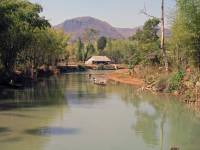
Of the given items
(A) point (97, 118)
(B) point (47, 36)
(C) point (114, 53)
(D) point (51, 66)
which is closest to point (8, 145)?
(A) point (97, 118)

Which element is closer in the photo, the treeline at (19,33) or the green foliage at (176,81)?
the green foliage at (176,81)

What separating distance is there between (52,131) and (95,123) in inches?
129

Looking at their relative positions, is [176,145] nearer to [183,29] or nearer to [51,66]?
[183,29]

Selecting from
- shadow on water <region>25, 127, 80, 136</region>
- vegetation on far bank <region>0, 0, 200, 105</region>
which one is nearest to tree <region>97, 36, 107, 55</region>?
vegetation on far bank <region>0, 0, 200, 105</region>

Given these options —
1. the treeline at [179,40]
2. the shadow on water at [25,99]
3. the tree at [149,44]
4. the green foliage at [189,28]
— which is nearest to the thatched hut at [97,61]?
the tree at [149,44]

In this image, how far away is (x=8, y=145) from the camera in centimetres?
1905

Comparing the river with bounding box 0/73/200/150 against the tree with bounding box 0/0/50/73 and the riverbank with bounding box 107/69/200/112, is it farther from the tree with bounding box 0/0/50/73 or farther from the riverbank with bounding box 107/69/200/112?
the tree with bounding box 0/0/50/73

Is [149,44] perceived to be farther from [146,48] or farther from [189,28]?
[189,28]

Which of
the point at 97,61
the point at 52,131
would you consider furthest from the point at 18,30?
the point at 97,61

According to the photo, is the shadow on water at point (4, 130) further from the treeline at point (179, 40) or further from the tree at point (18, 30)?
the tree at point (18, 30)

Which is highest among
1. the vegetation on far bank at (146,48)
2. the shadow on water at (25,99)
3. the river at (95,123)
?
the vegetation on far bank at (146,48)

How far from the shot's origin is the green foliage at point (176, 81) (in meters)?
39.8

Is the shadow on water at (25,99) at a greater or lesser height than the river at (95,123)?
greater

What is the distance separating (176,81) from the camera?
39.8 m
